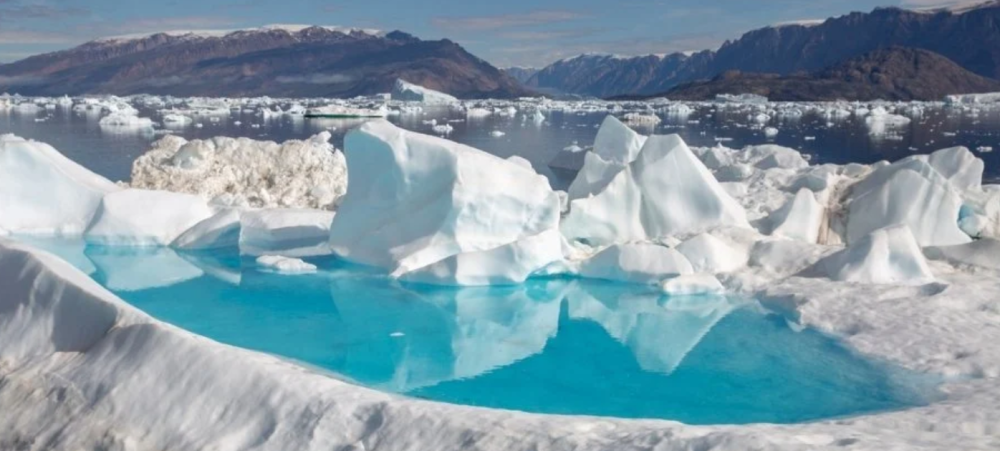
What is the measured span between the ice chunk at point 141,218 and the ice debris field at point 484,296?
0.11 feet

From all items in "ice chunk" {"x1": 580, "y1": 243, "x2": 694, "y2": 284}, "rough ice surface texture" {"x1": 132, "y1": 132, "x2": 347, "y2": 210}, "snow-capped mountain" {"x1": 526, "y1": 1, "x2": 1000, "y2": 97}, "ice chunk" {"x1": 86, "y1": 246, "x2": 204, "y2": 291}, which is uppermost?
"snow-capped mountain" {"x1": 526, "y1": 1, "x2": 1000, "y2": 97}

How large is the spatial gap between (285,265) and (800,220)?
22.0ft

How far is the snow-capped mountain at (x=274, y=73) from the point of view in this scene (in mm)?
148500

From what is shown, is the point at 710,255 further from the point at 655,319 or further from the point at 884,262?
the point at 884,262

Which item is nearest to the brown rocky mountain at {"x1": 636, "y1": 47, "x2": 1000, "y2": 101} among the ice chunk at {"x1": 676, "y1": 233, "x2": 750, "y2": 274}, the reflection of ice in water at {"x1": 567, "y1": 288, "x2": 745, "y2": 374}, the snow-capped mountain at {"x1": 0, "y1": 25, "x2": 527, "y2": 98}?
the snow-capped mountain at {"x1": 0, "y1": 25, "x2": 527, "y2": 98}

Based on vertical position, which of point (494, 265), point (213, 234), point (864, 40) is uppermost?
point (864, 40)

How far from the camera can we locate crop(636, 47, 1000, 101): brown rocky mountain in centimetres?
8914

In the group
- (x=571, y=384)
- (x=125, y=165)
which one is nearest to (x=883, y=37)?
(x=125, y=165)

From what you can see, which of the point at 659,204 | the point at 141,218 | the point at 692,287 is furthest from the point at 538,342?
the point at 141,218

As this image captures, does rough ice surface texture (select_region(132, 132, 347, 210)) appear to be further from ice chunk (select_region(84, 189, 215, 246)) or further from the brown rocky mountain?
the brown rocky mountain

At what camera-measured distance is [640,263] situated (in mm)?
10320

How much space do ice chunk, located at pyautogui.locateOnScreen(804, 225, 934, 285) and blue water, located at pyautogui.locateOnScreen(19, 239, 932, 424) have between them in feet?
3.76

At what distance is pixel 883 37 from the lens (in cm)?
15550

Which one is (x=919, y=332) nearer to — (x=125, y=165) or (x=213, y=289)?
(x=213, y=289)
